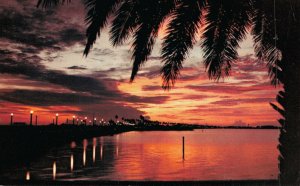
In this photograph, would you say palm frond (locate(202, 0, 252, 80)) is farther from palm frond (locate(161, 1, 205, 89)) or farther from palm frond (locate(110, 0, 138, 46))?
palm frond (locate(110, 0, 138, 46))

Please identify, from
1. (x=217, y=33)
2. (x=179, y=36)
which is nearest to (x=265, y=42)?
(x=217, y=33)

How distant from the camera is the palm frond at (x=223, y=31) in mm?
7898

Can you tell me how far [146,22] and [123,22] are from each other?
0.92 m

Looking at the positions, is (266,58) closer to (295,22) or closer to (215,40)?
(215,40)

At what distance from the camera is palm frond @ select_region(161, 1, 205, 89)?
25.5 feet

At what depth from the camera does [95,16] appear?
26.0 feet

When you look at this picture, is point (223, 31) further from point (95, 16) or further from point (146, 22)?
point (95, 16)

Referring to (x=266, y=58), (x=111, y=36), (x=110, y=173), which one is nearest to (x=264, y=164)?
(x=110, y=173)

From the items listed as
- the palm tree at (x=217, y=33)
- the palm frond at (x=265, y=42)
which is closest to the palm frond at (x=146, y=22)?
the palm tree at (x=217, y=33)

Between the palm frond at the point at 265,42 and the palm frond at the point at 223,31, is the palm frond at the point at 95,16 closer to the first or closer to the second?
the palm frond at the point at 223,31

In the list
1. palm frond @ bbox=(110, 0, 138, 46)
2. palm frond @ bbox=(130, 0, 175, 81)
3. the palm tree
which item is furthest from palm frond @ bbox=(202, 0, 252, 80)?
palm frond @ bbox=(110, 0, 138, 46)

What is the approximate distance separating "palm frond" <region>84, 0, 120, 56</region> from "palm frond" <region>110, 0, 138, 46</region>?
39cm

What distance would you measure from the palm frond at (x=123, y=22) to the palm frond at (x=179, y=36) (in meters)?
0.91

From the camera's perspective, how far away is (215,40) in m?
8.71
